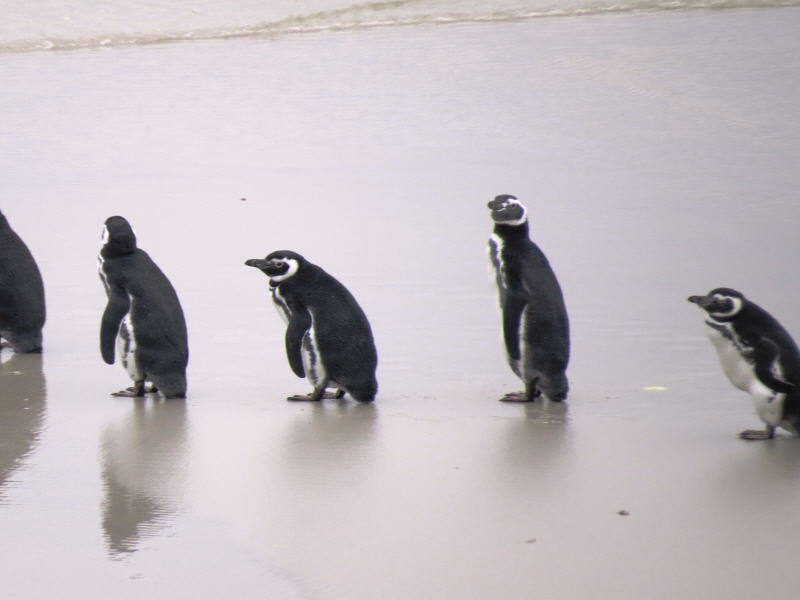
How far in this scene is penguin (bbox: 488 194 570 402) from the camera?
529cm

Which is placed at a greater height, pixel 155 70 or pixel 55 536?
pixel 155 70

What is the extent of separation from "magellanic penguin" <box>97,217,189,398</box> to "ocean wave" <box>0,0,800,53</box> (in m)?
12.4

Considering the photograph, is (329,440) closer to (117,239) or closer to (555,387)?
(555,387)

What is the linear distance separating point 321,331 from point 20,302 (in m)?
1.64

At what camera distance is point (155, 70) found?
15.7 metres

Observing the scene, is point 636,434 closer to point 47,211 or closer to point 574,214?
point 574,214

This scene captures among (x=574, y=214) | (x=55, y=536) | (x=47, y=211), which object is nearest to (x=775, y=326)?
(x=55, y=536)

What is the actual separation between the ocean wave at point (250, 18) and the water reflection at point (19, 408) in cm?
1189

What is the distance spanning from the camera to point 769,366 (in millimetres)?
4578

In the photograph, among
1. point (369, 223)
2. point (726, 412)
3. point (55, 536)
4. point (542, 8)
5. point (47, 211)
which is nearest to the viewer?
point (55, 536)

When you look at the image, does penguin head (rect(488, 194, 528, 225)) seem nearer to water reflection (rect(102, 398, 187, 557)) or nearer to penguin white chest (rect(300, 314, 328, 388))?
penguin white chest (rect(300, 314, 328, 388))

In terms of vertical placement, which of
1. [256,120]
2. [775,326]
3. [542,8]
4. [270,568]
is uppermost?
[542,8]

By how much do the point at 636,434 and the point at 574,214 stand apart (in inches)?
191

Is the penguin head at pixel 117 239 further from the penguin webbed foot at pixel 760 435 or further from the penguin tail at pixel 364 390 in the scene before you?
the penguin webbed foot at pixel 760 435
